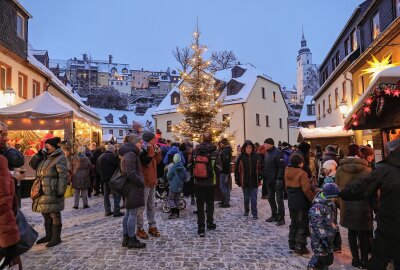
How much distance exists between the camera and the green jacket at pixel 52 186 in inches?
257

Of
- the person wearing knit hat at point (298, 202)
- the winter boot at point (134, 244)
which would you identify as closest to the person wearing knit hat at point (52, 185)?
the winter boot at point (134, 244)

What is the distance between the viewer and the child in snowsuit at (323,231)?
484 centimetres

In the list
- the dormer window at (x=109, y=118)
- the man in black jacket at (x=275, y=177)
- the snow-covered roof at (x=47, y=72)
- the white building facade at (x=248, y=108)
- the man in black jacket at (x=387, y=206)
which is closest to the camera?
the man in black jacket at (x=387, y=206)

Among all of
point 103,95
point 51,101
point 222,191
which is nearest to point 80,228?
point 222,191

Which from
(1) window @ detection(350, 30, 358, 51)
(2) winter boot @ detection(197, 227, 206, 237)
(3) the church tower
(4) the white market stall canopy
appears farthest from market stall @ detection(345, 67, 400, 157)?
(3) the church tower

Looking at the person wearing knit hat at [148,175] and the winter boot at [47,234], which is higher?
the person wearing knit hat at [148,175]

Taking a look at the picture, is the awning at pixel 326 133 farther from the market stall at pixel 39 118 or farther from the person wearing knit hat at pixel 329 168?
the person wearing knit hat at pixel 329 168

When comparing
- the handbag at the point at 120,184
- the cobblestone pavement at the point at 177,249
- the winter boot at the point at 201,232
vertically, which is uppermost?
the handbag at the point at 120,184

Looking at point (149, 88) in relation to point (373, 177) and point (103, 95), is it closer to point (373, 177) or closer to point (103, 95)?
point (103, 95)

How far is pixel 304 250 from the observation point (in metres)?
6.05

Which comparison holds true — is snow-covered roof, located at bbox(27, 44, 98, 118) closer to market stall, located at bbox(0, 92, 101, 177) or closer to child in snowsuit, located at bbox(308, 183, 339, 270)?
market stall, located at bbox(0, 92, 101, 177)

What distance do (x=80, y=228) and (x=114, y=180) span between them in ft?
8.45

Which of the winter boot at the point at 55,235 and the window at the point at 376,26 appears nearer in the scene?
the winter boot at the point at 55,235

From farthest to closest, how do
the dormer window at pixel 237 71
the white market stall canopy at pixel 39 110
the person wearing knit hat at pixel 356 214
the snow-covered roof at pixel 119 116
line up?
the snow-covered roof at pixel 119 116
the dormer window at pixel 237 71
the white market stall canopy at pixel 39 110
the person wearing knit hat at pixel 356 214
